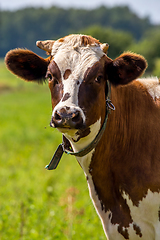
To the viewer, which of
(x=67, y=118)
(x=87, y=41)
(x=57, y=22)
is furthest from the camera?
(x=57, y=22)

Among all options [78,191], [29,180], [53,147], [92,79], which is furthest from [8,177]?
[92,79]

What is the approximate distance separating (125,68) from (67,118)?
88 centimetres

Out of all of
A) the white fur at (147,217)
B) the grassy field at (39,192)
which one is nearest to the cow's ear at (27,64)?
the white fur at (147,217)

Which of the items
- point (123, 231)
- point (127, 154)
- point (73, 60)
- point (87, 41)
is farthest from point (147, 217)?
point (87, 41)

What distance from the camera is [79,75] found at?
9.03 feet

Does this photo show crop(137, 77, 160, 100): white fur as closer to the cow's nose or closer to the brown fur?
the brown fur

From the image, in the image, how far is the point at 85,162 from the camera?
10.4 feet

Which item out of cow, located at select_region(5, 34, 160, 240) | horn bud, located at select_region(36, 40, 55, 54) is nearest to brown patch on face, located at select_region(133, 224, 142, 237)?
cow, located at select_region(5, 34, 160, 240)

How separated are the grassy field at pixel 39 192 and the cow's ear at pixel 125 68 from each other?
1807mm

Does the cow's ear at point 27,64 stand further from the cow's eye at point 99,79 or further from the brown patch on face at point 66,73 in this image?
the cow's eye at point 99,79

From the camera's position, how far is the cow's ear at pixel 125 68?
300 centimetres

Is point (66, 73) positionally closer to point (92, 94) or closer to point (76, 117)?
point (92, 94)

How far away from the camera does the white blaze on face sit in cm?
265

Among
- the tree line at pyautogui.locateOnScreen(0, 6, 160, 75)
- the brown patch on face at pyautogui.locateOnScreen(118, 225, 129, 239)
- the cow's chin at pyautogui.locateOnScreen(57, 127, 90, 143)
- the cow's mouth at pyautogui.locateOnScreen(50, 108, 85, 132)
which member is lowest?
the tree line at pyautogui.locateOnScreen(0, 6, 160, 75)
